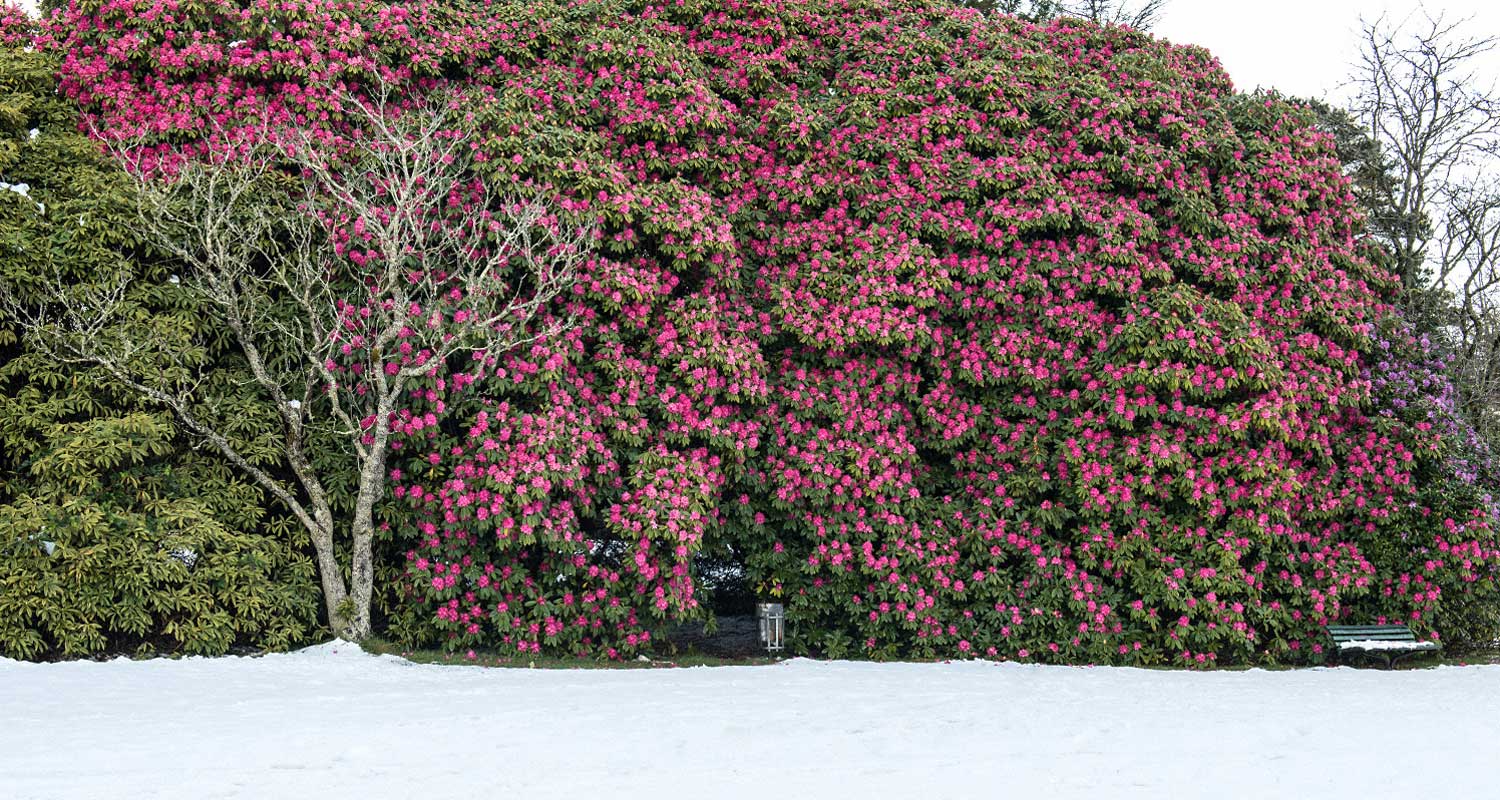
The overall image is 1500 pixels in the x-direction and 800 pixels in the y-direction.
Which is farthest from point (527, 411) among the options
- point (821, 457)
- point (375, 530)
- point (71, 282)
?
point (71, 282)

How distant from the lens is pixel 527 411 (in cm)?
858

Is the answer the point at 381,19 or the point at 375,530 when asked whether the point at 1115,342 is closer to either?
the point at 375,530

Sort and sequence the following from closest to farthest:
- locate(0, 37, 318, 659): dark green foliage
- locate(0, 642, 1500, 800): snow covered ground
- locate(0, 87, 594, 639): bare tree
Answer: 1. locate(0, 642, 1500, 800): snow covered ground
2. locate(0, 37, 318, 659): dark green foliage
3. locate(0, 87, 594, 639): bare tree

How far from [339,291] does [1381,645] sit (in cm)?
930

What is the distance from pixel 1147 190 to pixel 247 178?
8089 mm

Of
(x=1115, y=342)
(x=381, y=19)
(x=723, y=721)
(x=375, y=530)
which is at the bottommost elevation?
(x=723, y=721)

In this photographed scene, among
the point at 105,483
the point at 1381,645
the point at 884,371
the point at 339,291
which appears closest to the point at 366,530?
the point at 105,483

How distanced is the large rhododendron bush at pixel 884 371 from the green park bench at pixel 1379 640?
286mm

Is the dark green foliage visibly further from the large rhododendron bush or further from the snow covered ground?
the large rhododendron bush

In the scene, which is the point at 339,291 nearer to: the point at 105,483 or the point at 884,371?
the point at 105,483

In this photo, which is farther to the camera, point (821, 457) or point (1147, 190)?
point (1147, 190)

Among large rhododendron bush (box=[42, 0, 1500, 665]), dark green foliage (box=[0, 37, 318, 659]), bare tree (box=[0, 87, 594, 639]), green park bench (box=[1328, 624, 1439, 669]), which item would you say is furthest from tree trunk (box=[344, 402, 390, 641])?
green park bench (box=[1328, 624, 1439, 669])

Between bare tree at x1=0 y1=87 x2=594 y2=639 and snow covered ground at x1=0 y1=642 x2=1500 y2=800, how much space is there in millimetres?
1688

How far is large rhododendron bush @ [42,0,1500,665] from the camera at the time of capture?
27.6 ft
